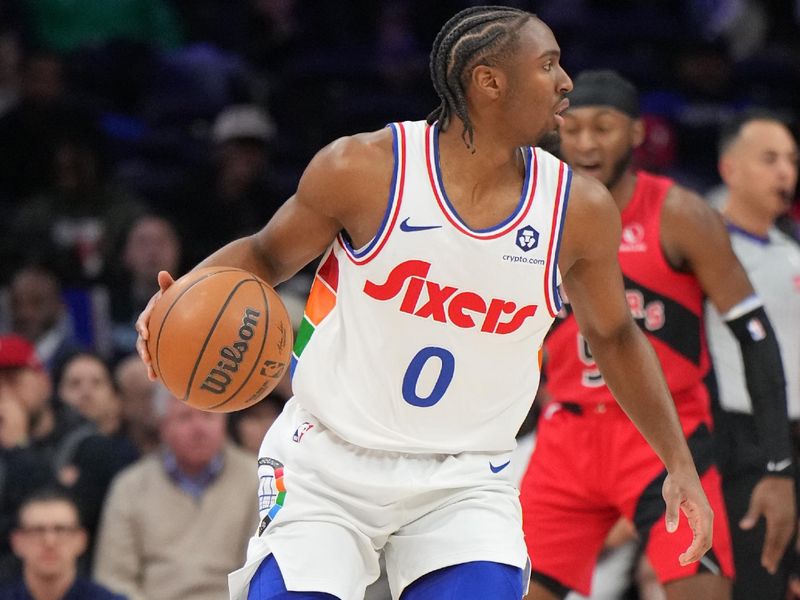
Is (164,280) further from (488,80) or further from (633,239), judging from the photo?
(633,239)

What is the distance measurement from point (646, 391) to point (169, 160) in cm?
699

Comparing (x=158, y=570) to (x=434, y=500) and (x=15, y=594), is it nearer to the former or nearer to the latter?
(x=15, y=594)

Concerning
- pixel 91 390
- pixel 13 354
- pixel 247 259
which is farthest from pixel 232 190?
pixel 247 259

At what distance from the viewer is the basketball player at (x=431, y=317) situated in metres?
3.70

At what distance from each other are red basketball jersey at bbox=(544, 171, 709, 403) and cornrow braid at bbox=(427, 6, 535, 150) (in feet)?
4.60

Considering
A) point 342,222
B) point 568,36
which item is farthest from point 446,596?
point 568,36

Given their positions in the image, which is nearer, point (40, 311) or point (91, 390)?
point (91, 390)

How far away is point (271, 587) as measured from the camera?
362 cm

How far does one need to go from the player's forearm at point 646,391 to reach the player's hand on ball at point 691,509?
0.04m

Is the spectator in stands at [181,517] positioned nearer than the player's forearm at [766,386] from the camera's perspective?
No

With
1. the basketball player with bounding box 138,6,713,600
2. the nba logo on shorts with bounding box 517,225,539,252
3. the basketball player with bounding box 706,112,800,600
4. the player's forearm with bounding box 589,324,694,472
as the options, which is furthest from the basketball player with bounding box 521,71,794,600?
the nba logo on shorts with bounding box 517,225,539,252

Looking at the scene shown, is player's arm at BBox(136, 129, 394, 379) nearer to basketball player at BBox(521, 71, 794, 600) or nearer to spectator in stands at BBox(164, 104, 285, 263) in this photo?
basketball player at BBox(521, 71, 794, 600)

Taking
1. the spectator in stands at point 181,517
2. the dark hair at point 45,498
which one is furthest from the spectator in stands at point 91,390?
the dark hair at point 45,498

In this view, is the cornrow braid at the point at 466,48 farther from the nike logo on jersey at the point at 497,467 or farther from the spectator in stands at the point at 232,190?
the spectator in stands at the point at 232,190
